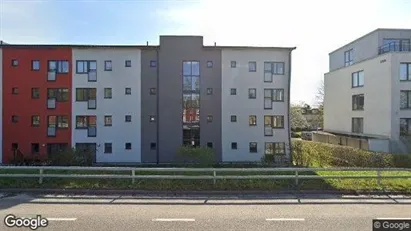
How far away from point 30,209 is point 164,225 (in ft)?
11.2

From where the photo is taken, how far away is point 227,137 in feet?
80.3

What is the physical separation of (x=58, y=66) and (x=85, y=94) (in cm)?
292

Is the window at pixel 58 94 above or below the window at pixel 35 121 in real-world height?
above

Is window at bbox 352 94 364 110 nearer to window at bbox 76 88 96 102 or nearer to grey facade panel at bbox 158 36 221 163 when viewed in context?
grey facade panel at bbox 158 36 221 163

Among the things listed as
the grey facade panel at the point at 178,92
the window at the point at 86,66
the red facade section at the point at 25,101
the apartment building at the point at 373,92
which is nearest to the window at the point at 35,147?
the red facade section at the point at 25,101

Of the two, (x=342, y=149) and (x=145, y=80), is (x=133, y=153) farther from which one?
(x=342, y=149)

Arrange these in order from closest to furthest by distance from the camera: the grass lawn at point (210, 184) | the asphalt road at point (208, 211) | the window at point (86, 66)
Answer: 1. the asphalt road at point (208, 211)
2. the grass lawn at point (210, 184)
3. the window at point (86, 66)

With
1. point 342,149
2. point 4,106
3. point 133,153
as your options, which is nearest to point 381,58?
point 342,149

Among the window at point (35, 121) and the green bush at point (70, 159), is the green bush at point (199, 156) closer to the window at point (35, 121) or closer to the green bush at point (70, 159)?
the green bush at point (70, 159)

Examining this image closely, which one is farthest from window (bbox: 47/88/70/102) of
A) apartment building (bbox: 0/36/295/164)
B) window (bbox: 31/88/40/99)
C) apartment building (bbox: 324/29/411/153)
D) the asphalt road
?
apartment building (bbox: 324/29/411/153)

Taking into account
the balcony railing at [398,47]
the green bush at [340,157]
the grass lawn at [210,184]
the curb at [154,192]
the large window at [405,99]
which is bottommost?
the green bush at [340,157]

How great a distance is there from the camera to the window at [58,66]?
2394 centimetres

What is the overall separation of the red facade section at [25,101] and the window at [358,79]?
83.5 ft

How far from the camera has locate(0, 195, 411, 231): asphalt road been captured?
6.17m
